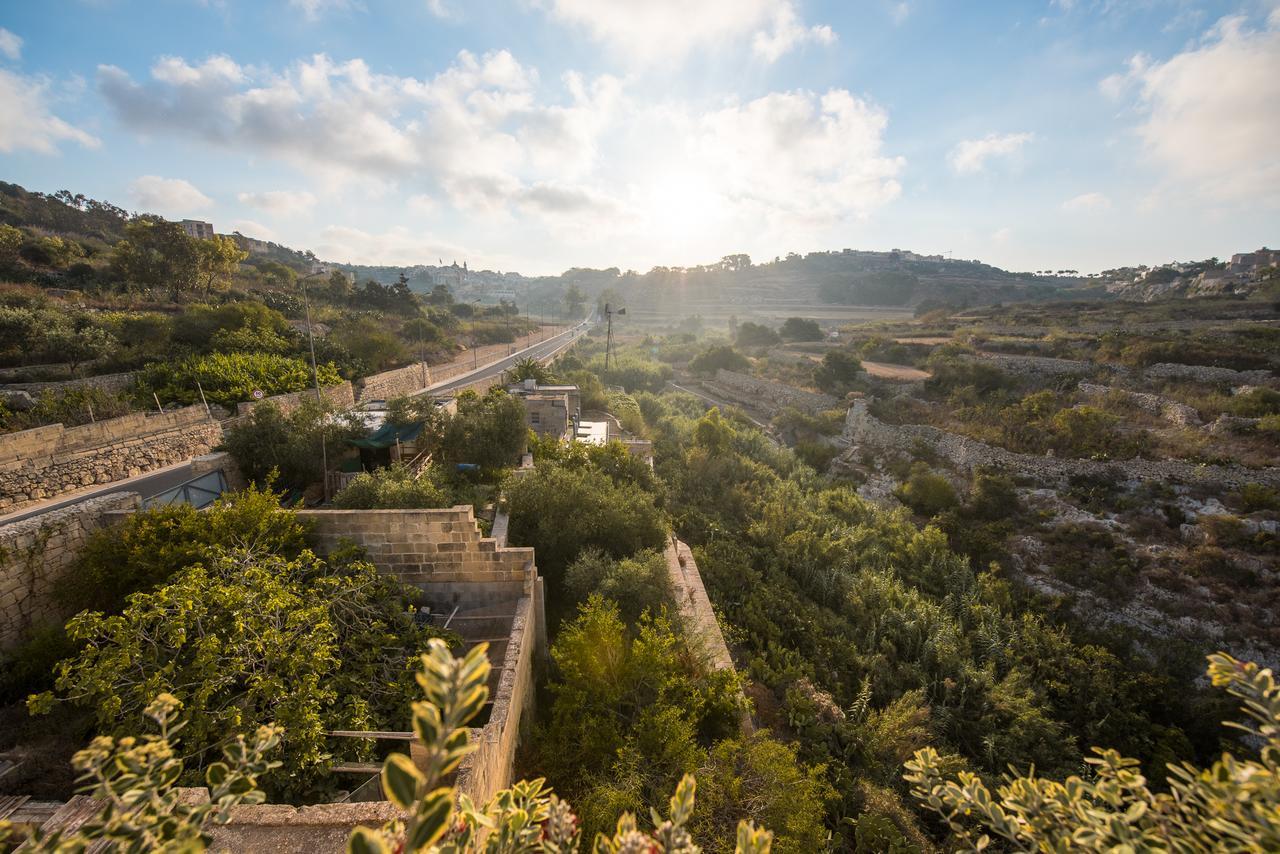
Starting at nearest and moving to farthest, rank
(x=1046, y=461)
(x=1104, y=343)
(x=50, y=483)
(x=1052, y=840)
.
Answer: (x=1052, y=840) < (x=50, y=483) < (x=1046, y=461) < (x=1104, y=343)

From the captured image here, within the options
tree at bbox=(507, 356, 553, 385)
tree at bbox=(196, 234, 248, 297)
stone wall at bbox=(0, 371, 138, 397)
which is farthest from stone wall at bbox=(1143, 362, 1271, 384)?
tree at bbox=(196, 234, 248, 297)

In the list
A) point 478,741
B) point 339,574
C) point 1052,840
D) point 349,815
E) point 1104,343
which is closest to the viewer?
point 1052,840

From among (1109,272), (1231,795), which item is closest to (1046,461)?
(1231,795)

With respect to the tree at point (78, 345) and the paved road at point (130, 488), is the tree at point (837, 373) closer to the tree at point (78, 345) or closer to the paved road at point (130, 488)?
the paved road at point (130, 488)

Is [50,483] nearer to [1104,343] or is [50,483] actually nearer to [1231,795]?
[1231,795]

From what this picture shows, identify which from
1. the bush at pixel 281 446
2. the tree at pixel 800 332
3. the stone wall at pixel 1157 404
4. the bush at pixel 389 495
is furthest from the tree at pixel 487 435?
the tree at pixel 800 332

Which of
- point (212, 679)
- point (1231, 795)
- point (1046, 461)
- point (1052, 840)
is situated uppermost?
point (1231, 795)

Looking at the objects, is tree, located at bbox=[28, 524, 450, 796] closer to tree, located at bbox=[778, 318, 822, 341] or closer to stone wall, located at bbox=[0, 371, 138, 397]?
stone wall, located at bbox=[0, 371, 138, 397]
